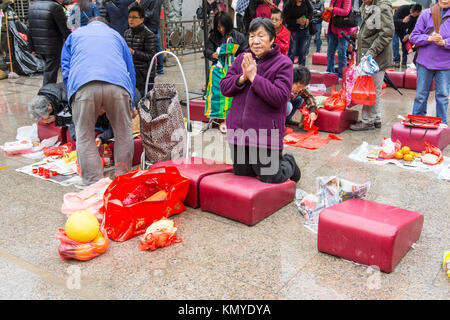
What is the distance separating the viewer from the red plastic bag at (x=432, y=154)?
16.2 feet

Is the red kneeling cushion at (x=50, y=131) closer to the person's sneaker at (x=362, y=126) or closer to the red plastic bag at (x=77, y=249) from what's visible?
the red plastic bag at (x=77, y=249)

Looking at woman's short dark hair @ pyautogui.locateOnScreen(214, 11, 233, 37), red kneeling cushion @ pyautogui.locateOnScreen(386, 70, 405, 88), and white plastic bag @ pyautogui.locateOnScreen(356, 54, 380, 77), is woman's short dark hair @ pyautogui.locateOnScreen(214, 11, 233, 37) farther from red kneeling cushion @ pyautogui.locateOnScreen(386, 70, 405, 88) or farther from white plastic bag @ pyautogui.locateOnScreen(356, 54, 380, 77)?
red kneeling cushion @ pyautogui.locateOnScreen(386, 70, 405, 88)

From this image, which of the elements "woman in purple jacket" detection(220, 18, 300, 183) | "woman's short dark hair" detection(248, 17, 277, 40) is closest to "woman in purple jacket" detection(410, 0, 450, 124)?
"woman in purple jacket" detection(220, 18, 300, 183)

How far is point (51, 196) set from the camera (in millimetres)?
4324

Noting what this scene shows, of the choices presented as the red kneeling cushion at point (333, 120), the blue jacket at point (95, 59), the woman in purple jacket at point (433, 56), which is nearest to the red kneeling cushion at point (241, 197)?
the blue jacket at point (95, 59)

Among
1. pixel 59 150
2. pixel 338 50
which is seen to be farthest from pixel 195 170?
pixel 338 50

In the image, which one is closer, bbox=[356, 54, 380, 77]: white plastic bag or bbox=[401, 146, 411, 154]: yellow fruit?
bbox=[401, 146, 411, 154]: yellow fruit

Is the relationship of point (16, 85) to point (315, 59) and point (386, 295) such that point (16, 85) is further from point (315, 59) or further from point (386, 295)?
point (386, 295)

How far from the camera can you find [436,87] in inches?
225

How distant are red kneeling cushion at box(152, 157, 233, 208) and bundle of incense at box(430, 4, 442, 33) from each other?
316 cm

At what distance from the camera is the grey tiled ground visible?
2.82m

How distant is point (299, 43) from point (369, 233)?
6854 millimetres

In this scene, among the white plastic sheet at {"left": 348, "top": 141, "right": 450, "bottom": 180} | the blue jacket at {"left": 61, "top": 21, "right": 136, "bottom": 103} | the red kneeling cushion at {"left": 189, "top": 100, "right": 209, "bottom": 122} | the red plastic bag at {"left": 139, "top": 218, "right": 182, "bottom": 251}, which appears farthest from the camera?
the red kneeling cushion at {"left": 189, "top": 100, "right": 209, "bottom": 122}

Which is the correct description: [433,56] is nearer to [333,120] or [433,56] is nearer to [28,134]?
[333,120]
